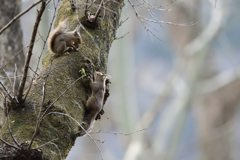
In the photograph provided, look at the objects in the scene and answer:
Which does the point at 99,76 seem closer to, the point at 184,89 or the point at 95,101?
the point at 95,101

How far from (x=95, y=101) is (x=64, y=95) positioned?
44cm

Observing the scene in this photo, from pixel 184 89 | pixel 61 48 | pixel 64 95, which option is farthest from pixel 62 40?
pixel 184 89

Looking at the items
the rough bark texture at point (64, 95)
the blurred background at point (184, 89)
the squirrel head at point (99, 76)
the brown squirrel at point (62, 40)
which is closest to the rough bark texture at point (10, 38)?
the brown squirrel at point (62, 40)

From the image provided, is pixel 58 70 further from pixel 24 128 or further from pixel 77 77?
pixel 24 128

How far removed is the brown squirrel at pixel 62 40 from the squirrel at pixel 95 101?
0.34 m

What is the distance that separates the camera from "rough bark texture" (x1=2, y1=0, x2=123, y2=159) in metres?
2.87

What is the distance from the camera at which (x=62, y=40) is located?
4043 millimetres

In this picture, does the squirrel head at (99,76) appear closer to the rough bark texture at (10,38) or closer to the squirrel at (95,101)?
the squirrel at (95,101)

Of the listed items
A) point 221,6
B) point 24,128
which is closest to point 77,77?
point 24,128

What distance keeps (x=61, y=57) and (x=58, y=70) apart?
0.77 feet

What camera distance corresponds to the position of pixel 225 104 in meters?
14.2

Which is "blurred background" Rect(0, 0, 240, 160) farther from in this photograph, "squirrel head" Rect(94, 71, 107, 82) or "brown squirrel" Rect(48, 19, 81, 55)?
"squirrel head" Rect(94, 71, 107, 82)

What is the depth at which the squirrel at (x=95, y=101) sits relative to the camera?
354cm

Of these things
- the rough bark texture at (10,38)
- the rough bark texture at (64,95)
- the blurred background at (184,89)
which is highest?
the blurred background at (184,89)
